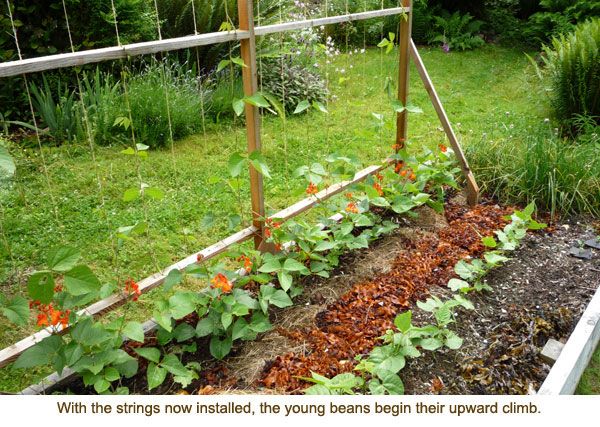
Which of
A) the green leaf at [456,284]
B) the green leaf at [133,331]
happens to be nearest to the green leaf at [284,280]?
the green leaf at [133,331]

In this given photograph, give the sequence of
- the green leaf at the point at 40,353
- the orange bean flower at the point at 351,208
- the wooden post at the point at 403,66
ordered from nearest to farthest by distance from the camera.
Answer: the green leaf at the point at 40,353
the orange bean flower at the point at 351,208
the wooden post at the point at 403,66

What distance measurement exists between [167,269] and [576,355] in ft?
5.99

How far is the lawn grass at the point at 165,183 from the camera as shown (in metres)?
3.20

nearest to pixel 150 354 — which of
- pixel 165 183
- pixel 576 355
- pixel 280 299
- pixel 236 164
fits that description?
pixel 280 299

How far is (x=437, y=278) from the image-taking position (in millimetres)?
3006

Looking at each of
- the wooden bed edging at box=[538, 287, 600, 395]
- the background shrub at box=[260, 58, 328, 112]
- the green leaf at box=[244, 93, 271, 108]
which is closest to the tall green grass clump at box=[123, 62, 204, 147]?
the background shrub at box=[260, 58, 328, 112]

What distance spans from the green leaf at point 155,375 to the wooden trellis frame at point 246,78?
323 mm

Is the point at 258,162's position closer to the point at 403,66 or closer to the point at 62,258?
the point at 62,258

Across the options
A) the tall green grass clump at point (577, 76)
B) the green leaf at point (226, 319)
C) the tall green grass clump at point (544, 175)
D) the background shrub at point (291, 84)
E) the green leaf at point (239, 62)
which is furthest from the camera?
the background shrub at point (291, 84)

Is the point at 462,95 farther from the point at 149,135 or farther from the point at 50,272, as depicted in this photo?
the point at 50,272

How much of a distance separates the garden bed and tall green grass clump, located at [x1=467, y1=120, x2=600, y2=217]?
11.4 inches

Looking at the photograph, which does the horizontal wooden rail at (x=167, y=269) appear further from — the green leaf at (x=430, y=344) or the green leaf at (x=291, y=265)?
the green leaf at (x=430, y=344)

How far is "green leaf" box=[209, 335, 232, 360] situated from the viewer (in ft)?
7.63
